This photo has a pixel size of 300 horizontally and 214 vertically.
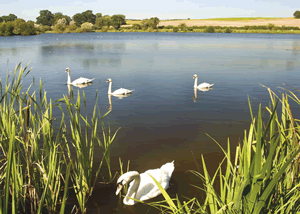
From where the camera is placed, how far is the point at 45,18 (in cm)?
11375

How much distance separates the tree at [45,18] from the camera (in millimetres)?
108562

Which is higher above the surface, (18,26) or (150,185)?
(18,26)

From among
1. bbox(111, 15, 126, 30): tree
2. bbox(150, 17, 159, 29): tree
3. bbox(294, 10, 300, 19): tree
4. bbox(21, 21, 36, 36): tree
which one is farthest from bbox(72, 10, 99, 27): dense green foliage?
bbox(294, 10, 300, 19): tree

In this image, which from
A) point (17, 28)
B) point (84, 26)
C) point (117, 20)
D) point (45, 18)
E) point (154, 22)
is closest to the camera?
point (17, 28)

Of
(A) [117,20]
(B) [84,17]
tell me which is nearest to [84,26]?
(A) [117,20]

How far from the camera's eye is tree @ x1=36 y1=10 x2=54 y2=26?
356ft

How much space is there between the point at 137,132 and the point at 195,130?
1628 mm

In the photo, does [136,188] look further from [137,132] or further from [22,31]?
[22,31]

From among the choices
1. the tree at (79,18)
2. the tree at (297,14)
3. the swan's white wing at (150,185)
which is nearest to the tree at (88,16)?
the tree at (79,18)

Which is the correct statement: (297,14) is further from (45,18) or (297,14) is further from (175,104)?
(175,104)

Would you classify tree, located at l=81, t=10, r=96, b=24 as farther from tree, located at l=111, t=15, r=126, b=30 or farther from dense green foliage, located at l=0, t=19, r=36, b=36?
dense green foliage, located at l=0, t=19, r=36, b=36

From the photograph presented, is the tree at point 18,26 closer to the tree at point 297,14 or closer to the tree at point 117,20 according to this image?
the tree at point 117,20

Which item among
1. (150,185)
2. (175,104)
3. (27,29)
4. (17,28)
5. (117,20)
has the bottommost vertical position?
(150,185)

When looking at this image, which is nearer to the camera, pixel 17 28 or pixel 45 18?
pixel 17 28
